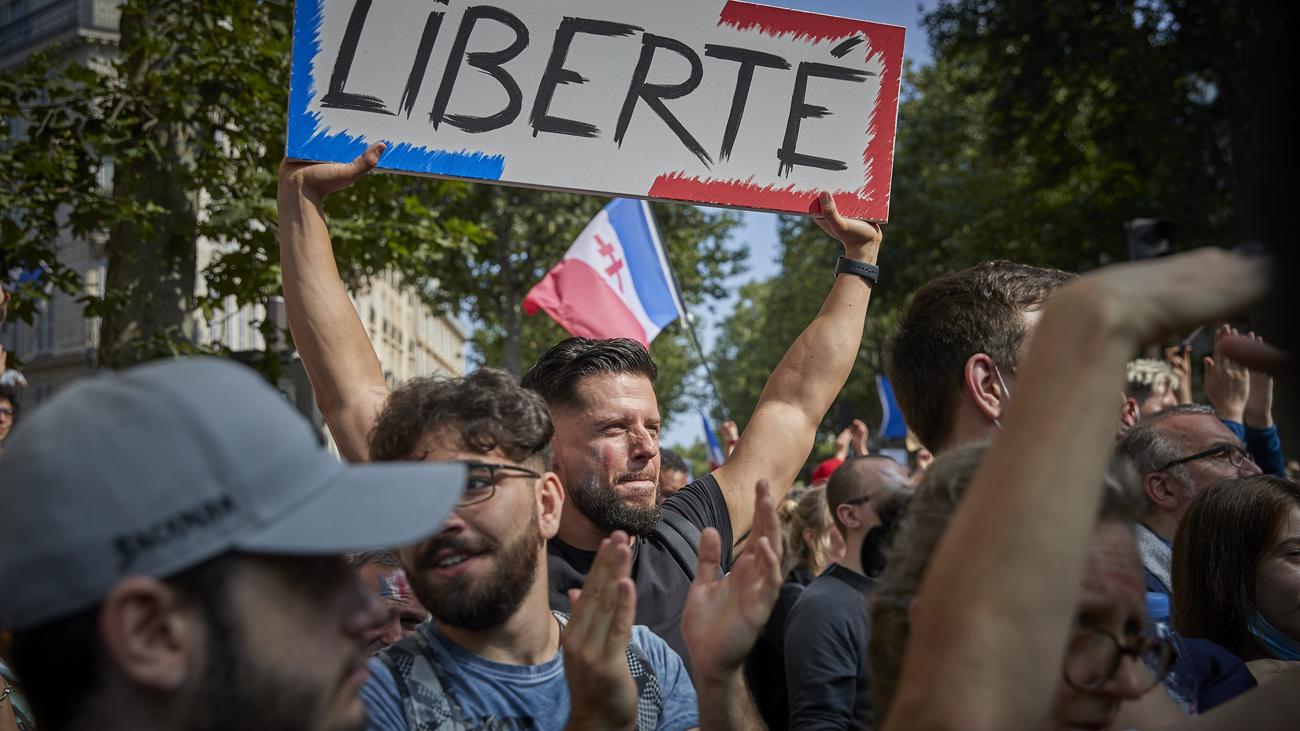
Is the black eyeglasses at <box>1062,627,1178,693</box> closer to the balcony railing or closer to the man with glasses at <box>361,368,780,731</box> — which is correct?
the man with glasses at <box>361,368,780,731</box>

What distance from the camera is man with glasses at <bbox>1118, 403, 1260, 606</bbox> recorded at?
3.95 m

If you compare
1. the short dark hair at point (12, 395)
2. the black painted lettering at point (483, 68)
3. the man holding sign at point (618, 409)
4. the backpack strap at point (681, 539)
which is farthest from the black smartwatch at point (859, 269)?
the short dark hair at point (12, 395)

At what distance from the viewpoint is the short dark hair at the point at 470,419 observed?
2.37 m

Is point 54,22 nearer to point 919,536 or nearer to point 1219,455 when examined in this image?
point 1219,455

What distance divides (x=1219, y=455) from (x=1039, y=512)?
114 inches

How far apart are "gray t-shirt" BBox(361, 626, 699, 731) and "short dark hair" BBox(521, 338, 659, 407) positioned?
3.96 ft

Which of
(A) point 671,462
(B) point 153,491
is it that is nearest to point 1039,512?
(B) point 153,491

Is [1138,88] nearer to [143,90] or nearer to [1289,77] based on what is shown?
[143,90]

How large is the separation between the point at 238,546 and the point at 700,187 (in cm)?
221

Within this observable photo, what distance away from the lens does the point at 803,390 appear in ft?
11.4

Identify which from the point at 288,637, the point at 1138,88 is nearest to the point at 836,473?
the point at 288,637

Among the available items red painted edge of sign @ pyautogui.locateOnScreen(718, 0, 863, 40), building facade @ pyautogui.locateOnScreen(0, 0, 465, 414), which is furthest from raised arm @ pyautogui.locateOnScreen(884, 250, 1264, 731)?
building facade @ pyautogui.locateOnScreen(0, 0, 465, 414)

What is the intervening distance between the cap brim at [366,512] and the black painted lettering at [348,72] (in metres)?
1.77

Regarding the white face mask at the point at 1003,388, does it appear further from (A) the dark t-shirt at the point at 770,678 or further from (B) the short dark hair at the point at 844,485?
(B) the short dark hair at the point at 844,485
